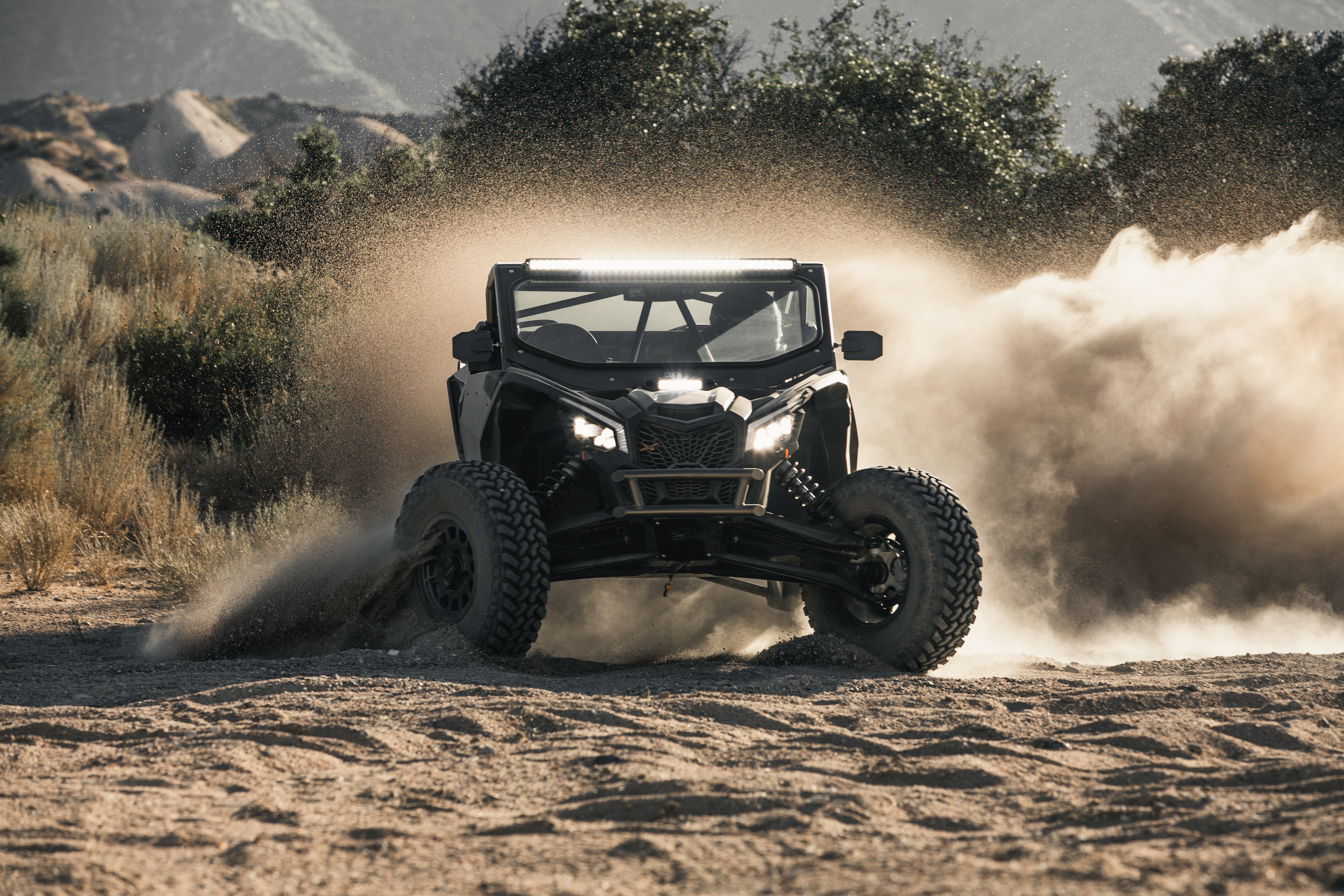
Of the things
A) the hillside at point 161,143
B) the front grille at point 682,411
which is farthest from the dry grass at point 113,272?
the hillside at point 161,143

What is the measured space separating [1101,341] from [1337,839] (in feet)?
24.8

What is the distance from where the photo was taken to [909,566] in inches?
242

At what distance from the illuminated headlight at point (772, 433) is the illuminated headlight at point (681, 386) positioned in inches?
15.0

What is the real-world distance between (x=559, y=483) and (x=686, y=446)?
26.2 inches

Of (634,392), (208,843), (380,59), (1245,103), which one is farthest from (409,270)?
(380,59)

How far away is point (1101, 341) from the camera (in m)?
10.3

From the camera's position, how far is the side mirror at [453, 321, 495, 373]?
6.82m

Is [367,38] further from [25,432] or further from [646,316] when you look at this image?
[646,316]

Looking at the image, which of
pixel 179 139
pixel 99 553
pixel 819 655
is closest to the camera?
pixel 819 655

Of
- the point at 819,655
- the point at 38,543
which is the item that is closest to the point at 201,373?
the point at 38,543

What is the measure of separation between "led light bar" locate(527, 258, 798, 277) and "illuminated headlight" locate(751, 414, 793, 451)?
1165 mm

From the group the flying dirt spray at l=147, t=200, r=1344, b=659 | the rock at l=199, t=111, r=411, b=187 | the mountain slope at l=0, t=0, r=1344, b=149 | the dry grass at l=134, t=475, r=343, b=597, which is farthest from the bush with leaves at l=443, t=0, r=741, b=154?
the mountain slope at l=0, t=0, r=1344, b=149

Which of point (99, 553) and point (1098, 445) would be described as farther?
point (99, 553)

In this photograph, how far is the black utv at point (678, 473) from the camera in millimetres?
6035
